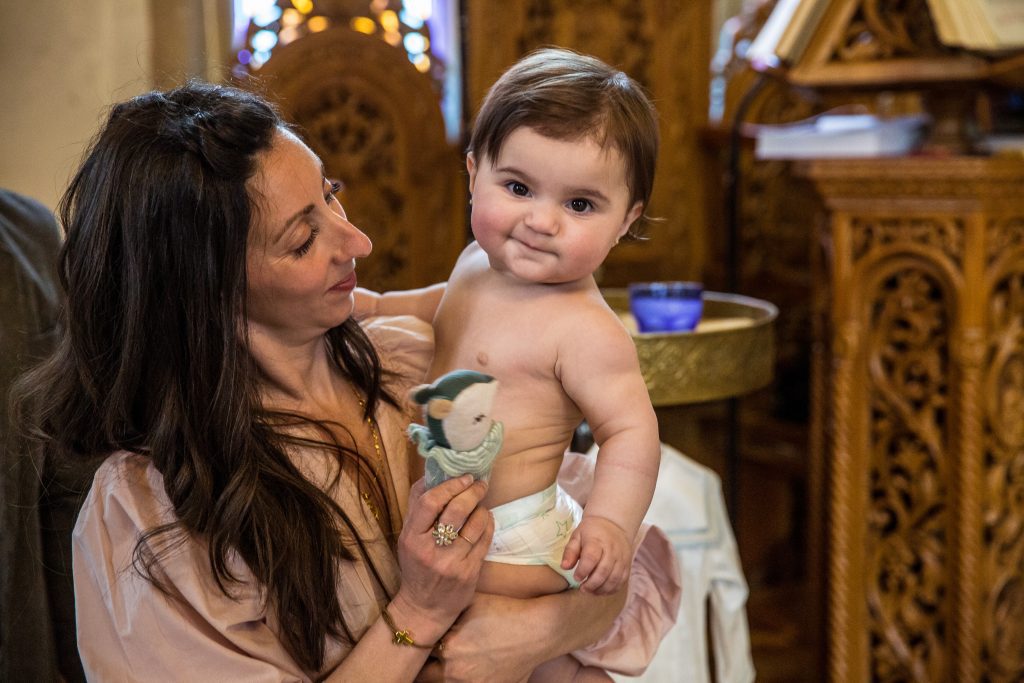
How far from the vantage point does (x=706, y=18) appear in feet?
11.2

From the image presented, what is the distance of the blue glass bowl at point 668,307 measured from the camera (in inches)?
92.9

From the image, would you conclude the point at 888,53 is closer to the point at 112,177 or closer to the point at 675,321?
the point at 675,321

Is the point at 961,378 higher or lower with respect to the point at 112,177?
lower

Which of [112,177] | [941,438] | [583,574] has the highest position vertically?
[112,177]

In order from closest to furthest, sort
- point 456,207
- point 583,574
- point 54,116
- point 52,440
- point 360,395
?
point 583,574
point 52,440
point 360,395
point 54,116
point 456,207

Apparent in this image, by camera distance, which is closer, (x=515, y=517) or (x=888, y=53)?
(x=515, y=517)

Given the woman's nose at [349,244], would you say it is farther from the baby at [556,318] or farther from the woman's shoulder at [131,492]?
the woman's shoulder at [131,492]

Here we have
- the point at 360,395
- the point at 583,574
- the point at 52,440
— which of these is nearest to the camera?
the point at 583,574

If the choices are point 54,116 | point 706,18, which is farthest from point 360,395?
point 706,18

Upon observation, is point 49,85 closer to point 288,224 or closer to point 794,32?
point 288,224

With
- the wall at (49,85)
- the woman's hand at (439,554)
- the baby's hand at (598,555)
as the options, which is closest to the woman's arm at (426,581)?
the woman's hand at (439,554)

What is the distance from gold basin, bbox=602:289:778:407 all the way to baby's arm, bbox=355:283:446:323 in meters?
0.57

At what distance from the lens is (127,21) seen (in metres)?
2.57

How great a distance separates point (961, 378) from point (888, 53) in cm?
71
